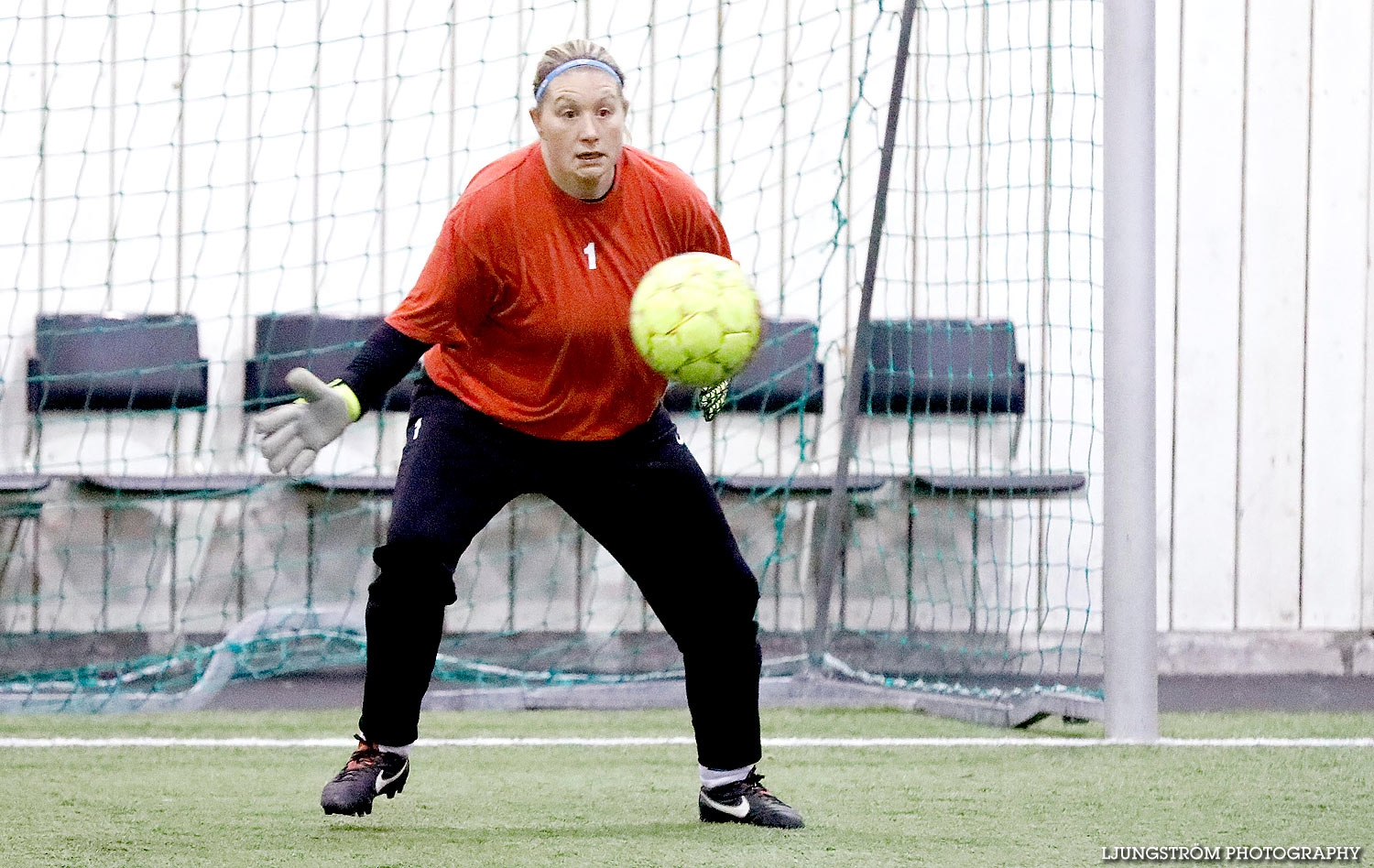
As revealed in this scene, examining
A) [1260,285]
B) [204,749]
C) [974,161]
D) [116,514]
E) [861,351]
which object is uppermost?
[974,161]

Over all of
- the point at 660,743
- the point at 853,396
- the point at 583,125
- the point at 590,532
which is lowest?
the point at 660,743

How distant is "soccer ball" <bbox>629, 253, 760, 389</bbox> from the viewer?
3018 millimetres

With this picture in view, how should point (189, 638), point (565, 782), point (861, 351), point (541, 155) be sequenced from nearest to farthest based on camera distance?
point (541, 155), point (565, 782), point (861, 351), point (189, 638)

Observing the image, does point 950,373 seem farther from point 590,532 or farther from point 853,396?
point 590,532

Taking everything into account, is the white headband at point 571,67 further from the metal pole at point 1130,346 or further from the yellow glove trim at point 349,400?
the metal pole at point 1130,346

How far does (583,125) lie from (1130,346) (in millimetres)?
2083

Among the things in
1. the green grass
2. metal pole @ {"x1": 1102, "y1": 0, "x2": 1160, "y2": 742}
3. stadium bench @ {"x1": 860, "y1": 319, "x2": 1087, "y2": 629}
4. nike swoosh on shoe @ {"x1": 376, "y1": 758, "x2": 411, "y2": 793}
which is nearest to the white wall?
stadium bench @ {"x1": 860, "y1": 319, "x2": 1087, "y2": 629}

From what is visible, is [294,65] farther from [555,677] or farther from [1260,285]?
[1260,285]

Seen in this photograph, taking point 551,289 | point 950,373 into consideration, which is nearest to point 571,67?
point 551,289

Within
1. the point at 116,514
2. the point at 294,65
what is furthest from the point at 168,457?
the point at 294,65

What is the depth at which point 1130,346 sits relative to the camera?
4.55 metres

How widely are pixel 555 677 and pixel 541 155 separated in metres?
3.17

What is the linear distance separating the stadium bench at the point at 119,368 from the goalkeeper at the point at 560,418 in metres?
3.21

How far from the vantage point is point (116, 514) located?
6.57 meters
